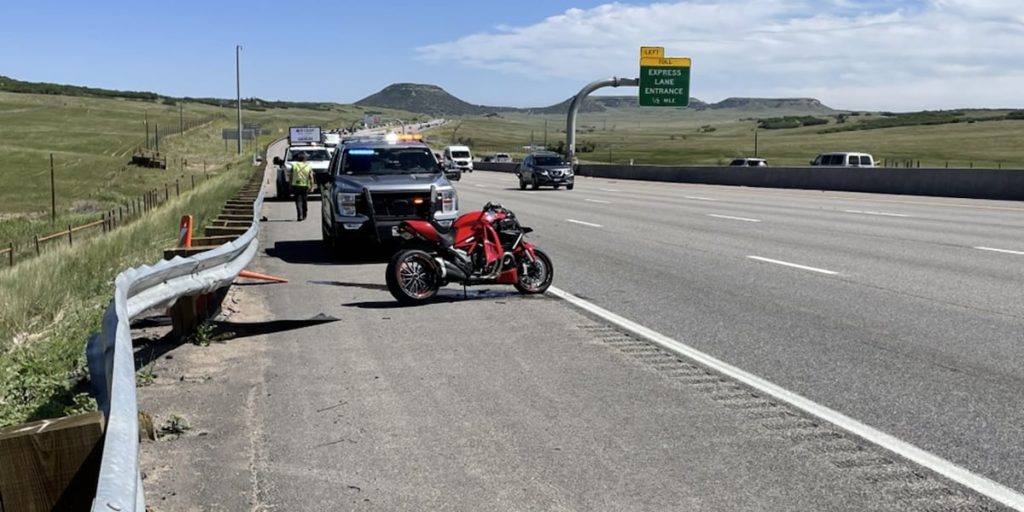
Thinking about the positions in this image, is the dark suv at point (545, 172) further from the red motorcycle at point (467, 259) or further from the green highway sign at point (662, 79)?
the red motorcycle at point (467, 259)

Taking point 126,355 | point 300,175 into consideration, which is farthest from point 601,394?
point 300,175

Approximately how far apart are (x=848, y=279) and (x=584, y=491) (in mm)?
8357

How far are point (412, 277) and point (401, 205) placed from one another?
16.4ft

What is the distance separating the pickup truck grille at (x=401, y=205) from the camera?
51.5 ft

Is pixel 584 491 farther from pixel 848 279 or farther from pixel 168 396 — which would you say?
pixel 848 279

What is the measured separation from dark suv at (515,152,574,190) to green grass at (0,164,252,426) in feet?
77.7

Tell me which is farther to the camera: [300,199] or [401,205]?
[300,199]

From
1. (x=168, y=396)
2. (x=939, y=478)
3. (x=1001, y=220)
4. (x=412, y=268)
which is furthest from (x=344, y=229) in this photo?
(x=1001, y=220)

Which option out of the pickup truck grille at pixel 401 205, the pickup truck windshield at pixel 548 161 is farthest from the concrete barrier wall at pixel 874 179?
the pickup truck grille at pixel 401 205

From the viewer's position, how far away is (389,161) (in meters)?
17.2

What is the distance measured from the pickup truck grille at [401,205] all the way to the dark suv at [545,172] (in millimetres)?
26521

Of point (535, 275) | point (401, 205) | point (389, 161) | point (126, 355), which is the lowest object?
point (535, 275)

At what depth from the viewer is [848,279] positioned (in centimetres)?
Answer: 1234

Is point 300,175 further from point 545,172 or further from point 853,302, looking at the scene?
point 545,172
